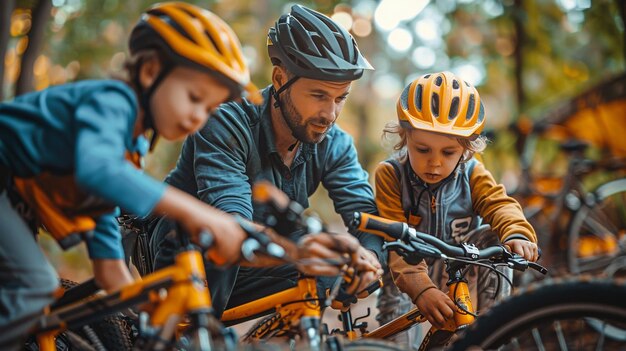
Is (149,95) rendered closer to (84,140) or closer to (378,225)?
(84,140)

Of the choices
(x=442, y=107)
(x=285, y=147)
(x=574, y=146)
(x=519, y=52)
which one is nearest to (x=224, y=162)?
(x=285, y=147)

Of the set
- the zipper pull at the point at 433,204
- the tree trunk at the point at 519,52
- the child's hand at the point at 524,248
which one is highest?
the tree trunk at the point at 519,52

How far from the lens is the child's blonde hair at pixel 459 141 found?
3.21 m

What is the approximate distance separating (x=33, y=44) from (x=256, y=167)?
13.9 ft

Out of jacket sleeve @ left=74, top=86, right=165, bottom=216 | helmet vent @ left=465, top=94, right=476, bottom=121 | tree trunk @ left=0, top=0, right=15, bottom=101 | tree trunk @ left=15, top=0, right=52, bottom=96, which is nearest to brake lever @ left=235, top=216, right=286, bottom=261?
jacket sleeve @ left=74, top=86, right=165, bottom=216

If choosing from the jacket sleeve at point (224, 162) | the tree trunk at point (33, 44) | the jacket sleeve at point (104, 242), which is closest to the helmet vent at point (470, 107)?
the jacket sleeve at point (224, 162)

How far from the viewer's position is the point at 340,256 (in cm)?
227

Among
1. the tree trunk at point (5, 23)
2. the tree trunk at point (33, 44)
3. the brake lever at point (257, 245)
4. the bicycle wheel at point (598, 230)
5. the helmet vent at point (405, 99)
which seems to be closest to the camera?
the brake lever at point (257, 245)

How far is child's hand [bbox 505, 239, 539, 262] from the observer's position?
112 inches

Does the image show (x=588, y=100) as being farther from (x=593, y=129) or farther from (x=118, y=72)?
(x=118, y=72)

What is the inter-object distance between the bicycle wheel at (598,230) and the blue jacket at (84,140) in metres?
5.47

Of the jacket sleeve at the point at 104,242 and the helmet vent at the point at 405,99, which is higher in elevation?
the helmet vent at the point at 405,99

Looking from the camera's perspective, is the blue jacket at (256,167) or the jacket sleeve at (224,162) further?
the blue jacket at (256,167)

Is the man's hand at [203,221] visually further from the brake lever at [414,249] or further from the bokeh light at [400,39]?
the bokeh light at [400,39]
